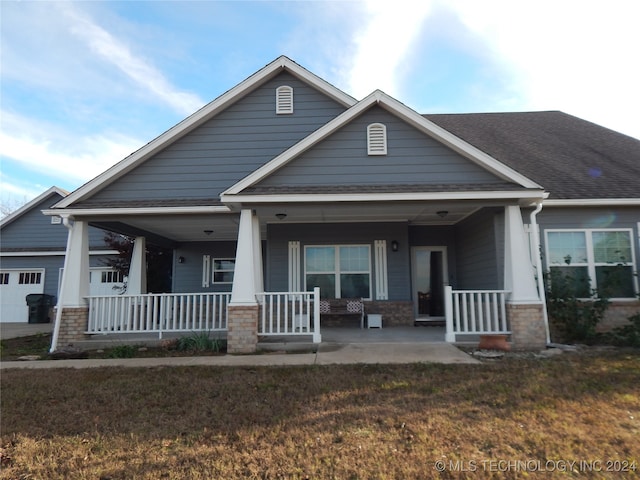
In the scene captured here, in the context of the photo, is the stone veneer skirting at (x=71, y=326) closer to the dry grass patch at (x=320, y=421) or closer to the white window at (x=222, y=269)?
the dry grass patch at (x=320, y=421)

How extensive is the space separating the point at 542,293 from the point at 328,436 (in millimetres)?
6393

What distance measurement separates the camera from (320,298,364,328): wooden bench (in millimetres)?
10562

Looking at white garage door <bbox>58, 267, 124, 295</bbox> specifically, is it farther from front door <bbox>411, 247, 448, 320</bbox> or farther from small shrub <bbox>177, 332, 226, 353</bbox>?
front door <bbox>411, 247, 448, 320</bbox>

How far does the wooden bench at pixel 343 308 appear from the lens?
34.7ft

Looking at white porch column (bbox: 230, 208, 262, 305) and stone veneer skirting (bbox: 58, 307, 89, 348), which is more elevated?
white porch column (bbox: 230, 208, 262, 305)

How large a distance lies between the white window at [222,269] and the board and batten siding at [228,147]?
4343 millimetres

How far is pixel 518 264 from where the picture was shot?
761cm

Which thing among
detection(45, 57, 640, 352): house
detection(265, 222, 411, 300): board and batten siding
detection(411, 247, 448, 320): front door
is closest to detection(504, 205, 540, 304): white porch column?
detection(45, 57, 640, 352): house

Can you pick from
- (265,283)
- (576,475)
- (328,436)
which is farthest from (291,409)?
(265,283)

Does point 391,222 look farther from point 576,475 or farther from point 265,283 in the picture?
point 576,475

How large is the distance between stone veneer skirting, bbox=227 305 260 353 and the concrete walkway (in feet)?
0.85

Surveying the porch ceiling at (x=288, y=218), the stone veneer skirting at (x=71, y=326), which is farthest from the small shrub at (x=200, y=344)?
the porch ceiling at (x=288, y=218)

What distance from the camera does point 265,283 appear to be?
1139 centimetres

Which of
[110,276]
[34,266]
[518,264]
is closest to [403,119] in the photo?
[518,264]
